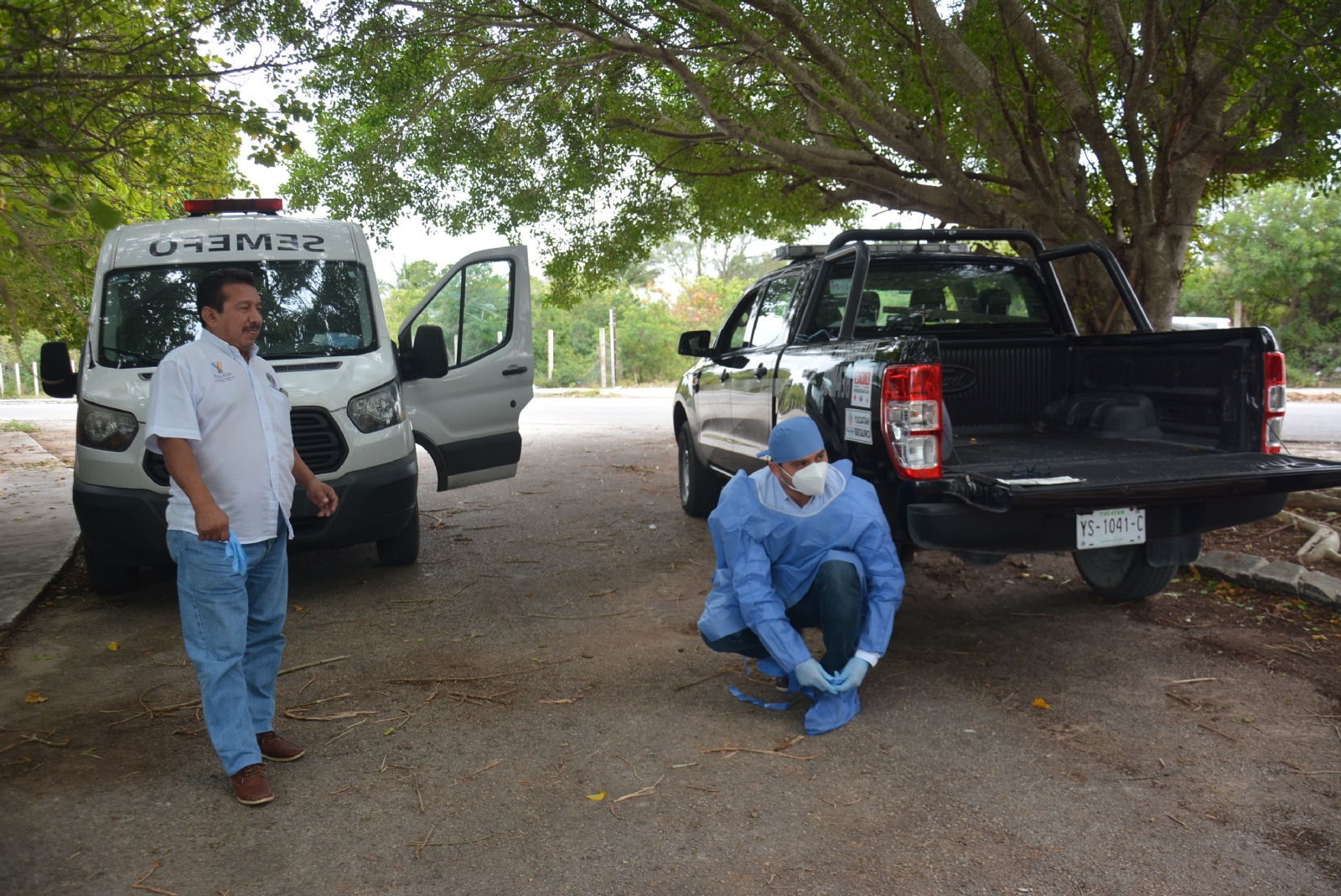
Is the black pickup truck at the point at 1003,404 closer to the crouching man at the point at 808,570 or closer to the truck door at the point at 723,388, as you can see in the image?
the truck door at the point at 723,388

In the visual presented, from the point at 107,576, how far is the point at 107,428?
1087mm

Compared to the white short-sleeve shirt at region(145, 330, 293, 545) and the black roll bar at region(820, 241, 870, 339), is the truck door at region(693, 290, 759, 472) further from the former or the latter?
the white short-sleeve shirt at region(145, 330, 293, 545)

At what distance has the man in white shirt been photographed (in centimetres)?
330

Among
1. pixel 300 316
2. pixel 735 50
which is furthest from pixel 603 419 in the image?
pixel 300 316

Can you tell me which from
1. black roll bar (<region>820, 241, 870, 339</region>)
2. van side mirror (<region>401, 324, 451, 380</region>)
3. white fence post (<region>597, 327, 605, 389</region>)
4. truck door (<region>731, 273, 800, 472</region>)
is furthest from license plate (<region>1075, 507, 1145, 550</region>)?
white fence post (<region>597, 327, 605, 389</region>)

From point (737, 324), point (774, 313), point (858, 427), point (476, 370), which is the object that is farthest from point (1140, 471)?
point (476, 370)

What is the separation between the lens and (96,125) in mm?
6930

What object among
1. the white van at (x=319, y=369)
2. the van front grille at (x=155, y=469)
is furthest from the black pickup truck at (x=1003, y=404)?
the van front grille at (x=155, y=469)

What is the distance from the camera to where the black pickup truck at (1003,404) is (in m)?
4.09

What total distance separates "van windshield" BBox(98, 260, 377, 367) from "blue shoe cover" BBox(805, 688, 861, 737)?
3.83 m

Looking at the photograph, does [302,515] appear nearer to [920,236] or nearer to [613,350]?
[920,236]

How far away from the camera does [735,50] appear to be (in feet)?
29.3

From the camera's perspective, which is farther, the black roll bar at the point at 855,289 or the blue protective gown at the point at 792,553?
the black roll bar at the point at 855,289

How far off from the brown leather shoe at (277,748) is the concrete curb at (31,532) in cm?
269
